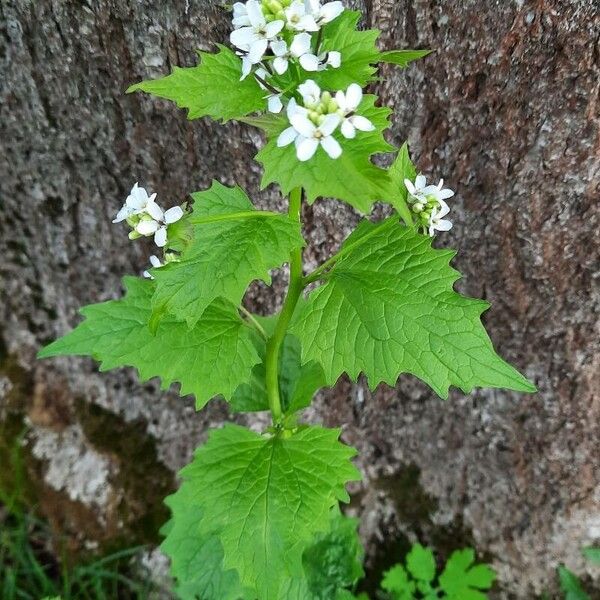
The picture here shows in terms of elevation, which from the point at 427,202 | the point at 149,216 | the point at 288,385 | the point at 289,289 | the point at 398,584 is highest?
the point at 149,216

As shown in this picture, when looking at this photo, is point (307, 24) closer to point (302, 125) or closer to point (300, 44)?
point (300, 44)

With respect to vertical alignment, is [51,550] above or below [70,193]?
below

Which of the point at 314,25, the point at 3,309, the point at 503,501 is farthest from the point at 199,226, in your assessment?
the point at 503,501

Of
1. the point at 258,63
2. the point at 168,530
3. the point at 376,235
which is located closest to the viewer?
the point at 258,63

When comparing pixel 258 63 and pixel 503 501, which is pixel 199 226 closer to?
pixel 258 63

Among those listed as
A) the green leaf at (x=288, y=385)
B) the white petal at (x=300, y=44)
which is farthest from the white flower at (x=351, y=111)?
the green leaf at (x=288, y=385)

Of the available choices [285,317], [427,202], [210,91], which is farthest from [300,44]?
[285,317]
